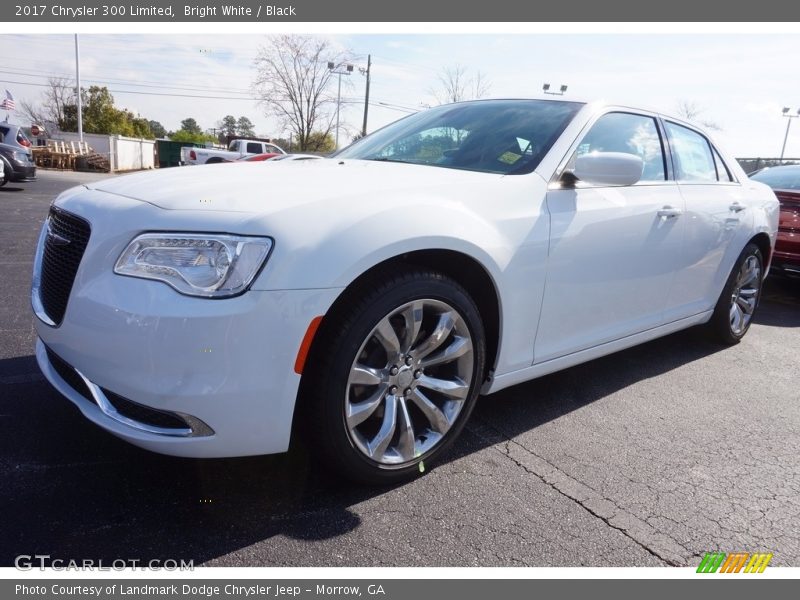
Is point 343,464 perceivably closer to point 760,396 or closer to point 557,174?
point 557,174

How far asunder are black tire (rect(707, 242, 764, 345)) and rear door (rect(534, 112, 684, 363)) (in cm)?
107

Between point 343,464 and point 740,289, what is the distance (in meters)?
3.71

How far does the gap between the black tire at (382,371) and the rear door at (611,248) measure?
19.7 inches

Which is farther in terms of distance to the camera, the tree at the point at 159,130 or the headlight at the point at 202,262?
the tree at the point at 159,130

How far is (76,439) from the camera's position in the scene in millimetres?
2445

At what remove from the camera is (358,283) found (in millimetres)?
2059

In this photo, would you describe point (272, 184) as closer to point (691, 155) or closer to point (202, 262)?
point (202, 262)

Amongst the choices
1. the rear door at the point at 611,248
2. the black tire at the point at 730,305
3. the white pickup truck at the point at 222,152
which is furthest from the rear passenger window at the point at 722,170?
the white pickup truck at the point at 222,152

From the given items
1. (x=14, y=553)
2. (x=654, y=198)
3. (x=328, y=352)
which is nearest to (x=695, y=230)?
(x=654, y=198)

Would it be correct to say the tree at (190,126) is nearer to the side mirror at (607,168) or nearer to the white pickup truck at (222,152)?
the white pickup truck at (222,152)

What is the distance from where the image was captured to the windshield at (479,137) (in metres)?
2.78

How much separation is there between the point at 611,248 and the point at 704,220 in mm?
1167

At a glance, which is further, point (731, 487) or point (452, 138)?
point (452, 138)

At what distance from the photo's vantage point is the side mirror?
260 cm
